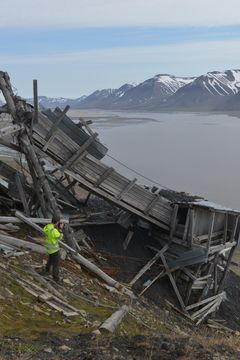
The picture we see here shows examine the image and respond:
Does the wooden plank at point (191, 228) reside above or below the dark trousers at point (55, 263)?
above

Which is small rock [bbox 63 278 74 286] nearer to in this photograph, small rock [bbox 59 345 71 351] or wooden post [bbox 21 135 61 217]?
wooden post [bbox 21 135 61 217]

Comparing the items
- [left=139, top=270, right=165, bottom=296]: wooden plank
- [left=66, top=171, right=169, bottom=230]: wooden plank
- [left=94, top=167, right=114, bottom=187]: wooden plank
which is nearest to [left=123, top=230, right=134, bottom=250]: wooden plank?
[left=66, top=171, right=169, bottom=230]: wooden plank

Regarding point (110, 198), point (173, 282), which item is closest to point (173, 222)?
point (173, 282)

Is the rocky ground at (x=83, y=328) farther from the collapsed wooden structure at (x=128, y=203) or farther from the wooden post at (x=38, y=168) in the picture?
the collapsed wooden structure at (x=128, y=203)

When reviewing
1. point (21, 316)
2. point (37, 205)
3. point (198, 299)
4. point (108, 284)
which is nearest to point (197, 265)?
point (198, 299)

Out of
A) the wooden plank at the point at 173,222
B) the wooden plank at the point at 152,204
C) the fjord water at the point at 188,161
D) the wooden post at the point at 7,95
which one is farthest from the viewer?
the fjord water at the point at 188,161

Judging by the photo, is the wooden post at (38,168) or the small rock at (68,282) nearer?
the small rock at (68,282)

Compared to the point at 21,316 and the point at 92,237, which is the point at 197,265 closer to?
the point at 92,237

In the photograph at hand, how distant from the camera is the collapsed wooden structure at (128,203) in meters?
16.9

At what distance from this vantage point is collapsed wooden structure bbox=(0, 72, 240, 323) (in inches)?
667

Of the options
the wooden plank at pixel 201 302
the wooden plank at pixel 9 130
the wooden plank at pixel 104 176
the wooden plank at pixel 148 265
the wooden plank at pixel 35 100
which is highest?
the wooden plank at pixel 35 100

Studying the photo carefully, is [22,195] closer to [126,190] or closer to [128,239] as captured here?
[126,190]

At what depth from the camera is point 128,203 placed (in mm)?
18016

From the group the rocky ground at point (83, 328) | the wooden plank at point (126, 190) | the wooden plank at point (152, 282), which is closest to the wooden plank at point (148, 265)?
the wooden plank at point (152, 282)
